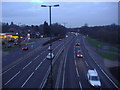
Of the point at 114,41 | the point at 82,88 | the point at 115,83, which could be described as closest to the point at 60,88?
the point at 82,88

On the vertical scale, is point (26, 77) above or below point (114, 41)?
below

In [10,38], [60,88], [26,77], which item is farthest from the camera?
[10,38]

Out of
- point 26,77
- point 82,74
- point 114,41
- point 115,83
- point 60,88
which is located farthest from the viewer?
point 114,41

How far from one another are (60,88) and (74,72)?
442 cm

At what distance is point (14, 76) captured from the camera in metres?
14.2

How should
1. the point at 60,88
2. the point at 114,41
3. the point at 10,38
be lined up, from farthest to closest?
the point at 10,38 → the point at 114,41 → the point at 60,88

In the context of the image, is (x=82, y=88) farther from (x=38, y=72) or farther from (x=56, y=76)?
(x=38, y=72)

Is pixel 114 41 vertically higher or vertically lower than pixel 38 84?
higher

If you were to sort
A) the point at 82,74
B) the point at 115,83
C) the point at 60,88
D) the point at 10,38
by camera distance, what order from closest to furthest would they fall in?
the point at 60,88, the point at 115,83, the point at 82,74, the point at 10,38

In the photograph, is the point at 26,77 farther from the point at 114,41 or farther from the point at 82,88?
the point at 114,41

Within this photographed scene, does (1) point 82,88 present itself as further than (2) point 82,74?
No

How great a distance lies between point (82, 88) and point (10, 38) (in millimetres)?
43993

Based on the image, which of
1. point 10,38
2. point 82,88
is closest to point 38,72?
point 82,88

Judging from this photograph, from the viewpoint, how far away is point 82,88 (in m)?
11.6
